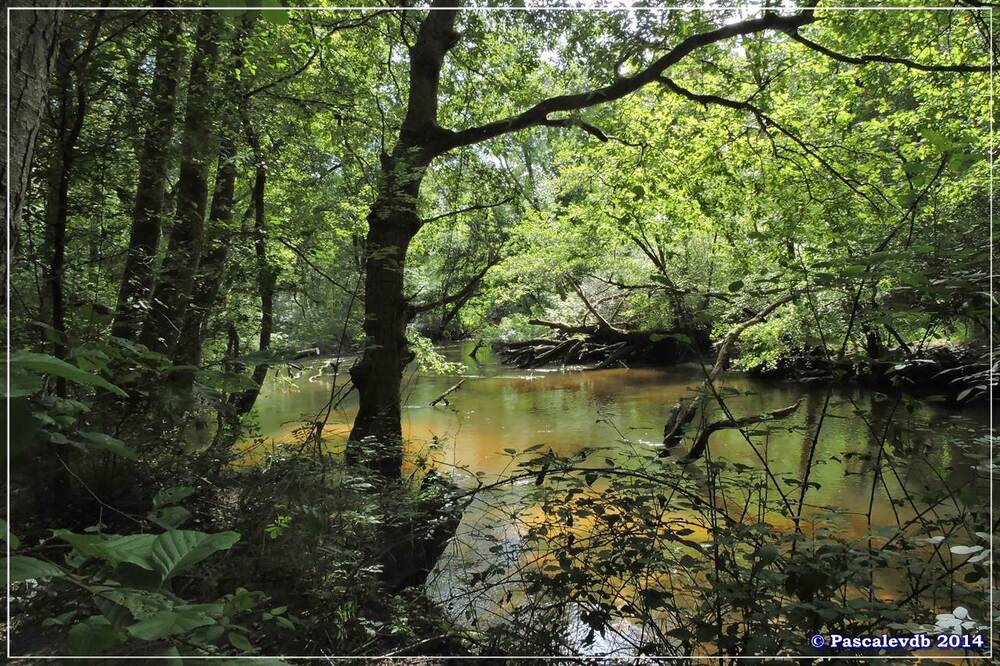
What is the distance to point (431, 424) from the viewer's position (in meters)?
9.98

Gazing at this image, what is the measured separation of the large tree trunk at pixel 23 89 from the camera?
894 mm

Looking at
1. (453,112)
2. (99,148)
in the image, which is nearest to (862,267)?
(99,148)

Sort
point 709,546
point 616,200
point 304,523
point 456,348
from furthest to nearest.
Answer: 1. point 456,348
2. point 616,200
3. point 304,523
4. point 709,546

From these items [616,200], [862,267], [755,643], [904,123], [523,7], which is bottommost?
[755,643]

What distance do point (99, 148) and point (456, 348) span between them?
79.7 feet

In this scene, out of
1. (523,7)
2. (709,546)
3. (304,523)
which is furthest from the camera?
(523,7)

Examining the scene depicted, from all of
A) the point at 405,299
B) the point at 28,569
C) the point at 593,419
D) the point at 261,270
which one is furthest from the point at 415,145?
the point at 593,419

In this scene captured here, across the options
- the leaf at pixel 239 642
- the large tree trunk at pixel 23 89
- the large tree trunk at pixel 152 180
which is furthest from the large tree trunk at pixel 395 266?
the leaf at pixel 239 642

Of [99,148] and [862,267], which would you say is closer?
[862,267]

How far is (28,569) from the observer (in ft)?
2.04

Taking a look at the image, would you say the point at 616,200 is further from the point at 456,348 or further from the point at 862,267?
the point at 456,348

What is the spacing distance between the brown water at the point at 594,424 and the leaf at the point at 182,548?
2.31 m

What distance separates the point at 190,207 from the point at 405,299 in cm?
197

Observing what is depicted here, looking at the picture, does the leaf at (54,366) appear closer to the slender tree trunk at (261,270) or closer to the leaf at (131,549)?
the leaf at (131,549)
